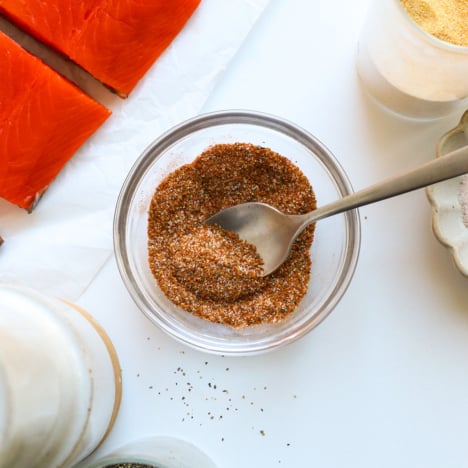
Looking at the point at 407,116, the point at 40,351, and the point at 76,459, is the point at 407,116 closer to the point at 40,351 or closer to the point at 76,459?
the point at 40,351

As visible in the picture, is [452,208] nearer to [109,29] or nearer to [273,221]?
[273,221]

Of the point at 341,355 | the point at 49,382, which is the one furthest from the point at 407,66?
the point at 49,382

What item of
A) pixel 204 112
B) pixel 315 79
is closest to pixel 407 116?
pixel 315 79

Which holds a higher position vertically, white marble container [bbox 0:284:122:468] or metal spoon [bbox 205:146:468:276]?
metal spoon [bbox 205:146:468:276]

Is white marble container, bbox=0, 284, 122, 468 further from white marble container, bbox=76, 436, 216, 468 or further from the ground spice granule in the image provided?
the ground spice granule

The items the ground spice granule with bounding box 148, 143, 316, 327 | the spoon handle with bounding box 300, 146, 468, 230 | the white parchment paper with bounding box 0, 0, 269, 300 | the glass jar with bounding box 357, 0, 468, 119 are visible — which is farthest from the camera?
the white parchment paper with bounding box 0, 0, 269, 300

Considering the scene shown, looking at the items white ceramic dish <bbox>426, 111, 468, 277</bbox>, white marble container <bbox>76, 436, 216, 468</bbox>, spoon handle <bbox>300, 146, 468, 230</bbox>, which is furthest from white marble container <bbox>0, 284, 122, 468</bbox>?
white ceramic dish <bbox>426, 111, 468, 277</bbox>

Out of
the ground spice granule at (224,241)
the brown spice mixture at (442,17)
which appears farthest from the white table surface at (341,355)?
the brown spice mixture at (442,17)
